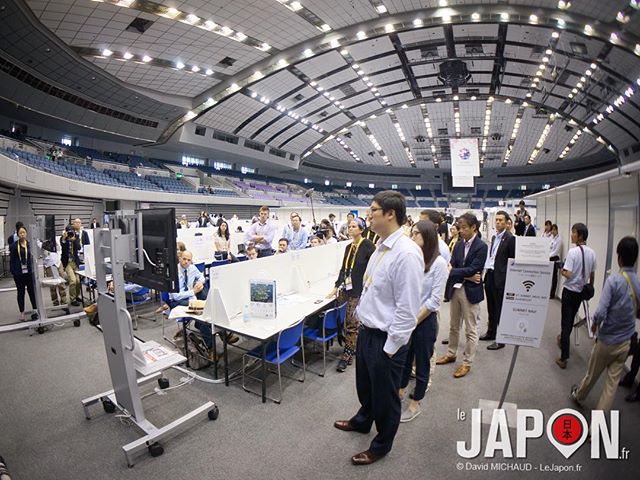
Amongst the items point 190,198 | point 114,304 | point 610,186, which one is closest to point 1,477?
point 114,304

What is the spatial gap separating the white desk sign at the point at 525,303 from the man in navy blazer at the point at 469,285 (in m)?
0.77

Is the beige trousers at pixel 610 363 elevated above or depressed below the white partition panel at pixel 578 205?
below

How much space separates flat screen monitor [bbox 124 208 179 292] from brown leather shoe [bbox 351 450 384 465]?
1.71 m

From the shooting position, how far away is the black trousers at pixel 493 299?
4.05 meters

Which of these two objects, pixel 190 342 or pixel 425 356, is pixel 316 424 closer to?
pixel 425 356

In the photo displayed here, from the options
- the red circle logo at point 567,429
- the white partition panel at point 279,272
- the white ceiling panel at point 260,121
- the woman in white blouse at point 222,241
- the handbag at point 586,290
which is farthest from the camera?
the white ceiling panel at point 260,121

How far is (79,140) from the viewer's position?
18953mm

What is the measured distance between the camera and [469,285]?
3.32 m

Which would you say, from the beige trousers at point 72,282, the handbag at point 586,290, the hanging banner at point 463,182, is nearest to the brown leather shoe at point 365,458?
the handbag at point 586,290

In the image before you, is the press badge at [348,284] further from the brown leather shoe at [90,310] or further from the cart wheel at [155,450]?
the brown leather shoe at [90,310]

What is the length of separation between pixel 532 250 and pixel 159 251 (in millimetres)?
2890

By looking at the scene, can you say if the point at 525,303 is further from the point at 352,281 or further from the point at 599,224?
the point at 599,224

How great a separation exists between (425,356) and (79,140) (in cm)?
2416

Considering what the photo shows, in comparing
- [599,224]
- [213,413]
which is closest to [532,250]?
[213,413]
